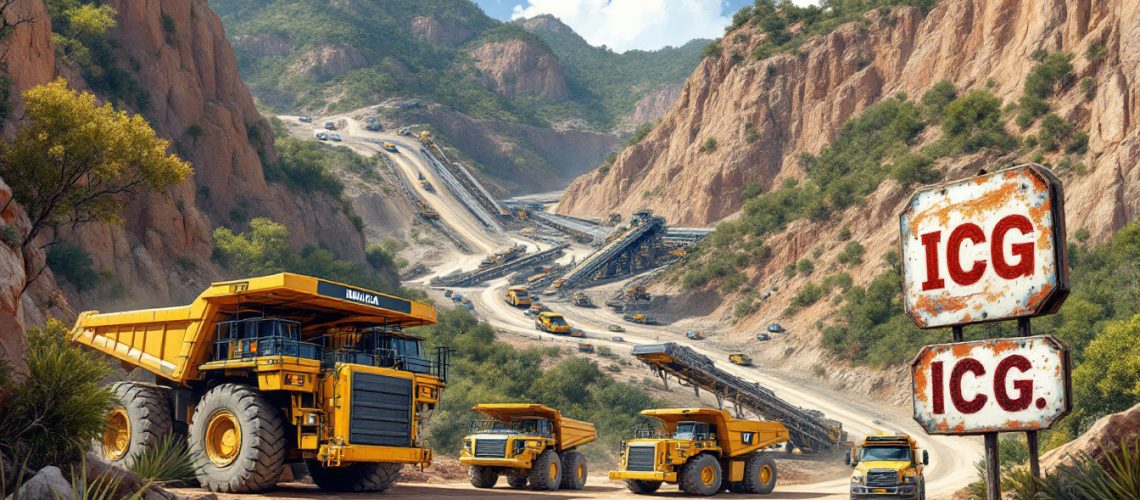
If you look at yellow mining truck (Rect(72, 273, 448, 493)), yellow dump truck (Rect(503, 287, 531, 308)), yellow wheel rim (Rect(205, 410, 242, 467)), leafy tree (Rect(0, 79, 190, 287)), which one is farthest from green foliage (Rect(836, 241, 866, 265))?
yellow wheel rim (Rect(205, 410, 242, 467))

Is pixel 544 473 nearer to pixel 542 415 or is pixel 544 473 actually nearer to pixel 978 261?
pixel 542 415

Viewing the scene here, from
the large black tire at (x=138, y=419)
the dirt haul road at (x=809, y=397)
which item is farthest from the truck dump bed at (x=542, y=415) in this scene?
the large black tire at (x=138, y=419)

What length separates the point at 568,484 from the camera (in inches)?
1289

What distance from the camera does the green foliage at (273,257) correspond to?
61500mm

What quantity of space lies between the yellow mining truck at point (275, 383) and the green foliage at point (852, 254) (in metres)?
61.5

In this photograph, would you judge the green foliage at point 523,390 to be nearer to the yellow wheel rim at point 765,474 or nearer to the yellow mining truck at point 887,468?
the yellow wheel rim at point 765,474

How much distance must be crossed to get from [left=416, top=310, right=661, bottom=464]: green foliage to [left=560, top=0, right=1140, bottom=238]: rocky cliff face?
35.1 meters

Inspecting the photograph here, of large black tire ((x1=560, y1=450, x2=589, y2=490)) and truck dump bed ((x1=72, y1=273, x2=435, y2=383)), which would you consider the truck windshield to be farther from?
truck dump bed ((x1=72, y1=273, x2=435, y2=383))

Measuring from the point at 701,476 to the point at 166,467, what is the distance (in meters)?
18.1

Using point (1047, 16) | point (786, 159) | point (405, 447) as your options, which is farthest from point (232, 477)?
point (786, 159)

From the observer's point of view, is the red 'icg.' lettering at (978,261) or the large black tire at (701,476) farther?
the large black tire at (701,476)

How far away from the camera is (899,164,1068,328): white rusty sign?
35.5ft

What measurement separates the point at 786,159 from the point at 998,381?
332 ft

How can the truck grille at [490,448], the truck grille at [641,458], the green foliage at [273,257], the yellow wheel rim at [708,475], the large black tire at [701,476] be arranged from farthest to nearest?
1. the green foliage at [273,257]
2. the yellow wheel rim at [708,475]
3. the large black tire at [701,476]
4. the truck grille at [641,458]
5. the truck grille at [490,448]
